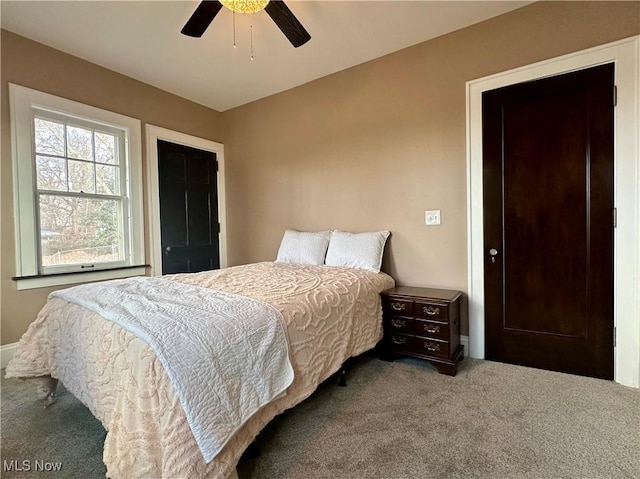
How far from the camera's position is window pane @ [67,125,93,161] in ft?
9.51

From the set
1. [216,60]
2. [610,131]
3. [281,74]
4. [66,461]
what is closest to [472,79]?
[610,131]

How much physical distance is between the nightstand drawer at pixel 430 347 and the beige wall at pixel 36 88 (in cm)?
327

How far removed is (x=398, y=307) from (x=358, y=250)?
67 centimetres

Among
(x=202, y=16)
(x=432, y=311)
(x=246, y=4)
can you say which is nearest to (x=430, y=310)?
(x=432, y=311)

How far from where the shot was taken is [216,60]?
9.83ft

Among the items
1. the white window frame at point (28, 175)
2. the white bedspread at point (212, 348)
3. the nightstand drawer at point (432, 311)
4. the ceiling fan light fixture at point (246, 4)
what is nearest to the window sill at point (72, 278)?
the white window frame at point (28, 175)

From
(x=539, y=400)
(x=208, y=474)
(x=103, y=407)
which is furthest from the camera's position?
(x=539, y=400)

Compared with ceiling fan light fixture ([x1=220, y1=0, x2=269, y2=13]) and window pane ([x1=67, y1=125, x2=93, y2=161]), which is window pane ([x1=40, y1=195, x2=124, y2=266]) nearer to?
window pane ([x1=67, y1=125, x2=93, y2=161])

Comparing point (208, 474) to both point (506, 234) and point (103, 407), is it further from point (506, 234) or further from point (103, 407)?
point (506, 234)

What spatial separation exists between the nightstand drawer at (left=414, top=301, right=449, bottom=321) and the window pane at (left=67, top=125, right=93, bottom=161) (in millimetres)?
3434

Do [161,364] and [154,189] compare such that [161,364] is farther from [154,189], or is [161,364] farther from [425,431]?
[154,189]

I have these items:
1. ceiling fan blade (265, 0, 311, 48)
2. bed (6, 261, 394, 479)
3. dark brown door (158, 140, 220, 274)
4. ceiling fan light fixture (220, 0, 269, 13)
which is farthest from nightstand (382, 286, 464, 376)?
dark brown door (158, 140, 220, 274)

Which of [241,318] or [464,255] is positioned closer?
[241,318]

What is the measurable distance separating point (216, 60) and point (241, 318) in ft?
9.07
